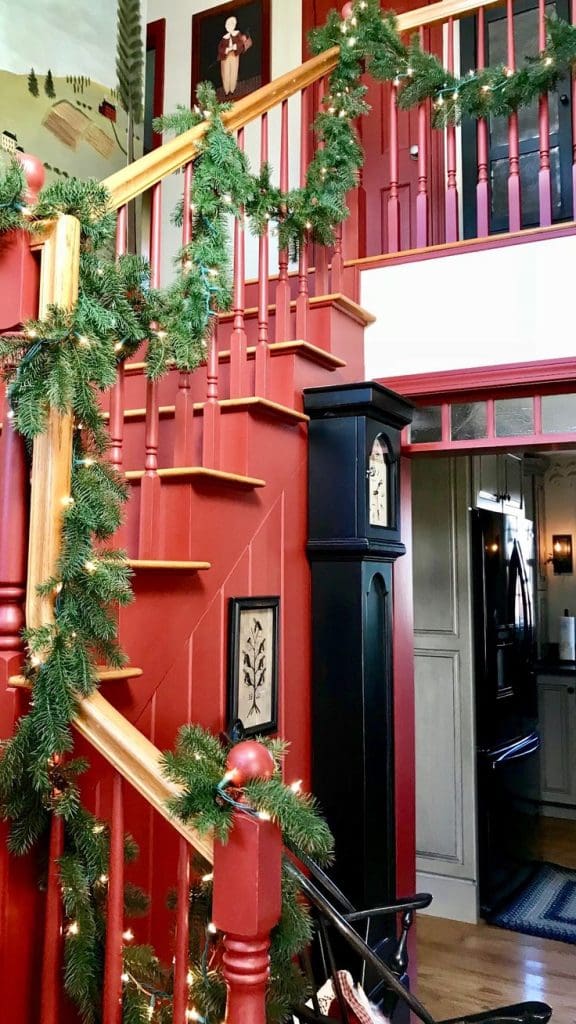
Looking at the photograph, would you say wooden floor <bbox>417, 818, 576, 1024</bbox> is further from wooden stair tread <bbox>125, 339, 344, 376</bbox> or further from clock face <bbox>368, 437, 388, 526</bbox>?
wooden stair tread <bbox>125, 339, 344, 376</bbox>

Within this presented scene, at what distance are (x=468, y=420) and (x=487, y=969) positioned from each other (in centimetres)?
232

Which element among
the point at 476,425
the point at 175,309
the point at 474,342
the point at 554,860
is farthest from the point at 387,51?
the point at 554,860

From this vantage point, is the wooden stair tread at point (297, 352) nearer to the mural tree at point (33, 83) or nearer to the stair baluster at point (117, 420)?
the stair baluster at point (117, 420)

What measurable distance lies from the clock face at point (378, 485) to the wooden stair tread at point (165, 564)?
753mm

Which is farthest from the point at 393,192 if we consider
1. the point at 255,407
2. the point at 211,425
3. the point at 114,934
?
the point at 114,934

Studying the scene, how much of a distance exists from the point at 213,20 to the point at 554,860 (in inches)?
210

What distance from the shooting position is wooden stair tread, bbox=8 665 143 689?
141 cm

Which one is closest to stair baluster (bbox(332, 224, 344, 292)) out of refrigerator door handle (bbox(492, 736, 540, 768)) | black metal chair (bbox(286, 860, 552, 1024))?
black metal chair (bbox(286, 860, 552, 1024))

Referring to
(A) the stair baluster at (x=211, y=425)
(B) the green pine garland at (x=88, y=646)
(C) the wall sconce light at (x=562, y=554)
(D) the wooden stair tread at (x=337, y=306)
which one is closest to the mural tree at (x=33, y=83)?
(D) the wooden stair tread at (x=337, y=306)

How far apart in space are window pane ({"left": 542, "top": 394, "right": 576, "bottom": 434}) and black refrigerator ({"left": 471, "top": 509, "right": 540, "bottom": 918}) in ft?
5.09

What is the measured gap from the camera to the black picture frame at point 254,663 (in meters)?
2.18

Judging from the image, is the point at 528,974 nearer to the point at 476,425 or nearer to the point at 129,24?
the point at 476,425

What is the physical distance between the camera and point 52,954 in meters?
1.36

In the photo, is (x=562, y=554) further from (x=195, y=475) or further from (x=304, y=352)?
(x=195, y=475)
